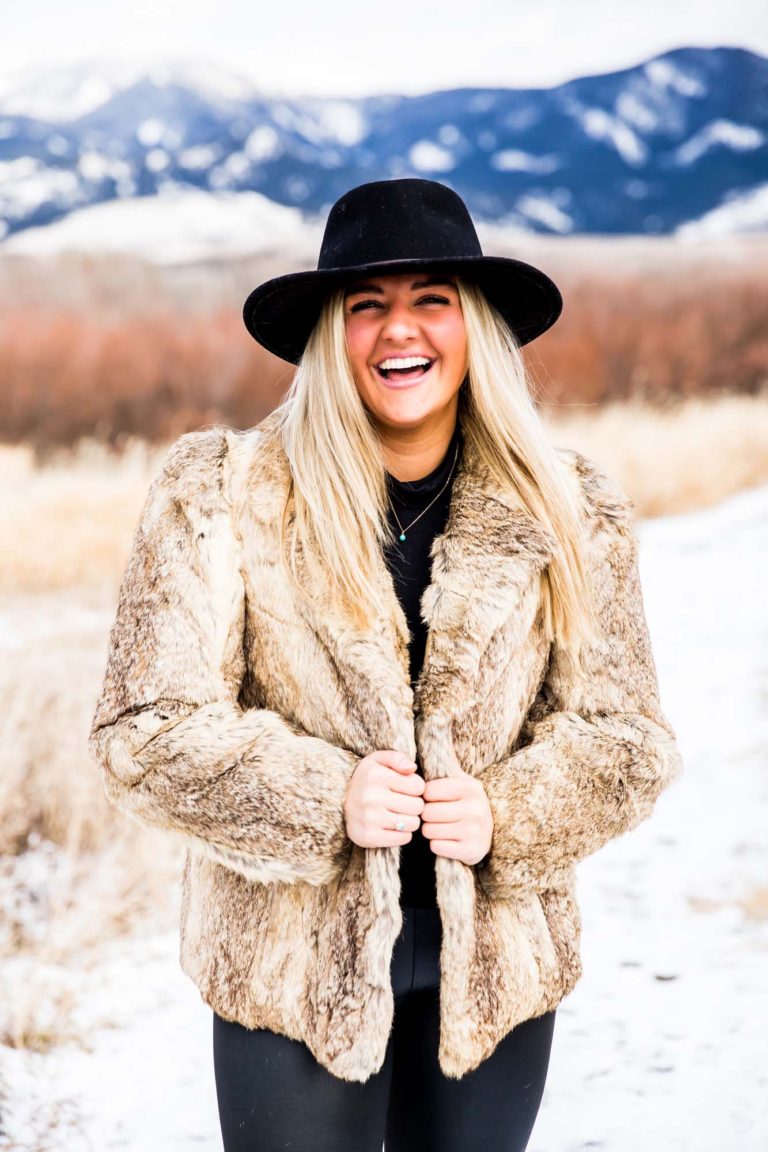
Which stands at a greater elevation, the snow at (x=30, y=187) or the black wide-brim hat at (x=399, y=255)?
the snow at (x=30, y=187)

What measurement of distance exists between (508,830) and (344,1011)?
280 mm

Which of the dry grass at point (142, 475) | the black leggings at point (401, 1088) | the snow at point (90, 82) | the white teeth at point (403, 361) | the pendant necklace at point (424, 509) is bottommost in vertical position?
the black leggings at point (401, 1088)

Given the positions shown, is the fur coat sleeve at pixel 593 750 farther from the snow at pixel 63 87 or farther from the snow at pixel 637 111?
the snow at pixel 637 111

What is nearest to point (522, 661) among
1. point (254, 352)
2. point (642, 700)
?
point (642, 700)

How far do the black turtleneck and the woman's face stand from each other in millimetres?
121

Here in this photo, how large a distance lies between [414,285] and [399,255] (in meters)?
0.05

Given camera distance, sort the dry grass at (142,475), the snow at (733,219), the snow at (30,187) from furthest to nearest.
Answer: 1. the snow at (733,219)
2. the snow at (30,187)
3. the dry grass at (142,475)

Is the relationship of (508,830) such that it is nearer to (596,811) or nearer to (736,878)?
(596,811)

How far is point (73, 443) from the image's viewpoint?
18.9 ft

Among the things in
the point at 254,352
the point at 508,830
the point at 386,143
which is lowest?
the point at 508,830

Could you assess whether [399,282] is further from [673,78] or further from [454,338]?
[673,78]

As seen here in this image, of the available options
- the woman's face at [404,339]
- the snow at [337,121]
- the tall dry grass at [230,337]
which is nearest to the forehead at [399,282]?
the woman's face at [404,339]

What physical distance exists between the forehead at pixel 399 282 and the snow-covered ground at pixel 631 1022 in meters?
1.70

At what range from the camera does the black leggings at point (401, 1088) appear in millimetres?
1127
